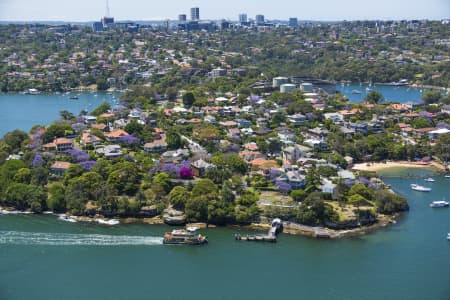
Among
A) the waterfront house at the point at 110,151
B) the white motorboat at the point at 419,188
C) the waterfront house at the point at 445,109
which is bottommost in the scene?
the white motorboat at the point at 419,188

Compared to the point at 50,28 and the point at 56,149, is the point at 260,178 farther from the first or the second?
the point at 50,28

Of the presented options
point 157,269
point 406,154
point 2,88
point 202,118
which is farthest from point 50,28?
point 157,269

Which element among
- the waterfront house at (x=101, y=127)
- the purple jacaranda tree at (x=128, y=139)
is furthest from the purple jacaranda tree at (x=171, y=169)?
the waterfront house at (x=101, y=127)

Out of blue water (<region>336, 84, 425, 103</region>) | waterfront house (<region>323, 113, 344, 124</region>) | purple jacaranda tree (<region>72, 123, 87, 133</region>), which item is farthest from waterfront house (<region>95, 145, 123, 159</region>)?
blue water (<region>336, 84, 425, 103</region>)

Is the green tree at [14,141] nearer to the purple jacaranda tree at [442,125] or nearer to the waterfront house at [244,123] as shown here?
the waterfront house at [244,123]

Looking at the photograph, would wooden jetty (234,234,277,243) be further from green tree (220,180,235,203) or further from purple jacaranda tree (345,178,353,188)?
purple jacaranda tree (345,178,353,188)

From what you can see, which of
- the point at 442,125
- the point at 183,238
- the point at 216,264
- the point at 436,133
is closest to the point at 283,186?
the point at 183,238
